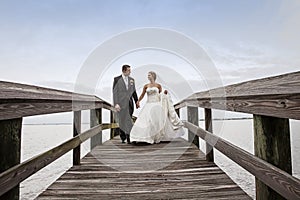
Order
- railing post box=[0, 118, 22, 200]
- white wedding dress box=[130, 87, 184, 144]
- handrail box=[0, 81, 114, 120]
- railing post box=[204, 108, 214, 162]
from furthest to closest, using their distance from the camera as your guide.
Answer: white wedding dress box=[130, 87, 184, 144]
railing post box=[204, 108, 214, 162]
railing post box=[0, 118, 22, 200]
handrail box=[0, 81, 114, 120]

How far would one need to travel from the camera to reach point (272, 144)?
4.98 feet

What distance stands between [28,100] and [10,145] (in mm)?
250

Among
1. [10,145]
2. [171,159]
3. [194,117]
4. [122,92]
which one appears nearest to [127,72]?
[122,92]

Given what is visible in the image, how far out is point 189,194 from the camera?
2.12 meters

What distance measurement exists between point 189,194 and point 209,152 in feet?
3.81

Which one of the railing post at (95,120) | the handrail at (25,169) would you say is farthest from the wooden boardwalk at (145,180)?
the railing post at (95,120)

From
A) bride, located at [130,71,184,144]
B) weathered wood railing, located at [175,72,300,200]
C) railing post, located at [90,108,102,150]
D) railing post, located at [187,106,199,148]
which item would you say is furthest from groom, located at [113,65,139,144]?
weathered wood railing, located at [175,72,300,200]

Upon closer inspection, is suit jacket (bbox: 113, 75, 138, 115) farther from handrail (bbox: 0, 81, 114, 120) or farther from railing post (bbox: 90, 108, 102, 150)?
handrail (bbox: 0, 81, 114, 120)

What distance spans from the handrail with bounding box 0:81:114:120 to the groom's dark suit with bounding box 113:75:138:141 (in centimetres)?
290

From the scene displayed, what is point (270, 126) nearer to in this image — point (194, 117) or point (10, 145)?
point (10, 145)

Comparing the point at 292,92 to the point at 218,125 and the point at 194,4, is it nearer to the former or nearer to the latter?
the point at 218,125

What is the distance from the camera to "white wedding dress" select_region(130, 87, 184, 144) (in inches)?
205

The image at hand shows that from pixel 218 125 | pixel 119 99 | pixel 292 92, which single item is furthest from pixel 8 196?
pixel 119 99

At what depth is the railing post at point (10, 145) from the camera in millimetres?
1385
